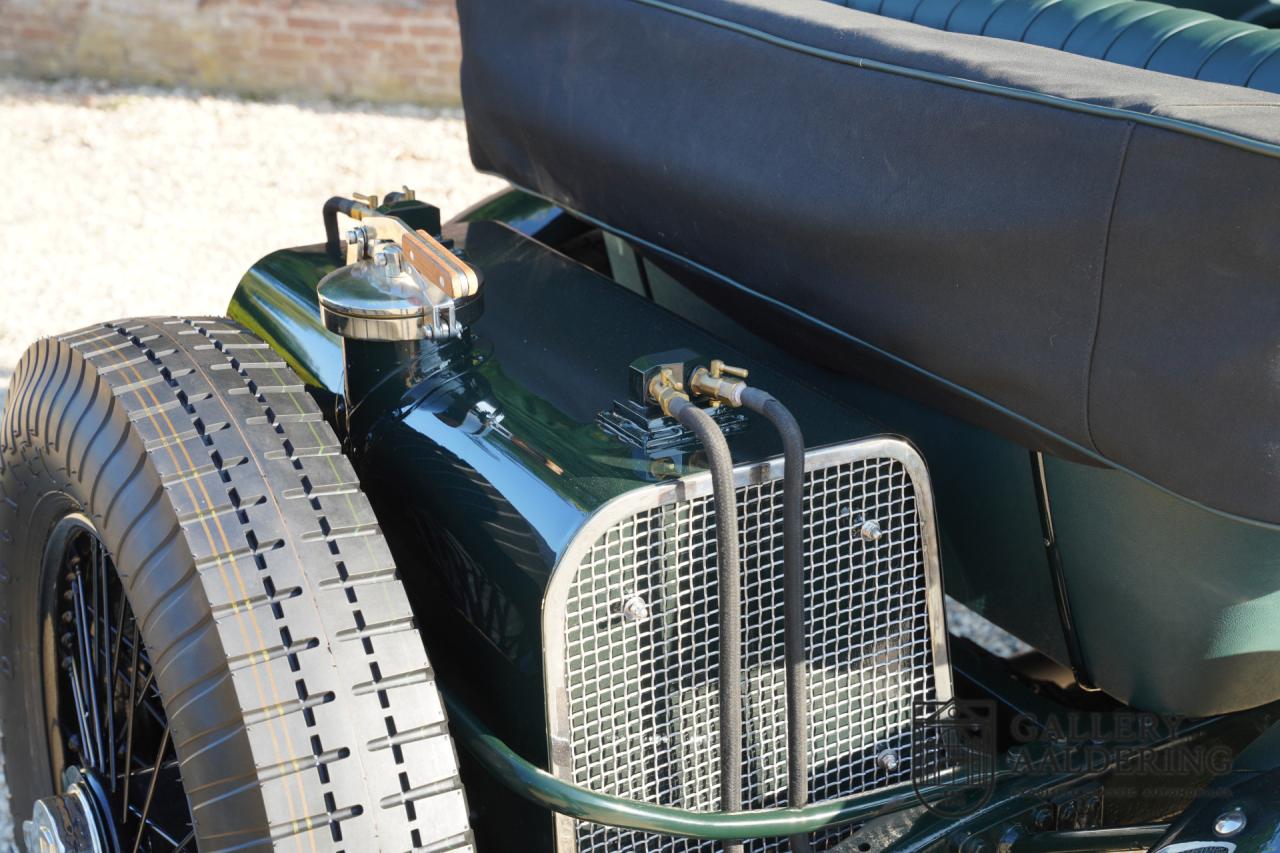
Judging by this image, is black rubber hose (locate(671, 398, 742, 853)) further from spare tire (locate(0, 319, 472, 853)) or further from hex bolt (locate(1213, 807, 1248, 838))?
hex bolt (locate(1213, 807, 1248, 838))

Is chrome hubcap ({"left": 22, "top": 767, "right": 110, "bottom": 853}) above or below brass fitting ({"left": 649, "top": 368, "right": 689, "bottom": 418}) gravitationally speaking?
below

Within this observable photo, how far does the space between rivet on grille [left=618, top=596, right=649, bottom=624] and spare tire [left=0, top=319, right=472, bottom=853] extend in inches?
7.7

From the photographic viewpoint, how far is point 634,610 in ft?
3.94

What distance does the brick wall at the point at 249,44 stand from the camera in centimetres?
625

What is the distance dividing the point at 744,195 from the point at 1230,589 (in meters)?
0.68

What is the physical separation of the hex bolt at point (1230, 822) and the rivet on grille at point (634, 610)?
0.61 metres

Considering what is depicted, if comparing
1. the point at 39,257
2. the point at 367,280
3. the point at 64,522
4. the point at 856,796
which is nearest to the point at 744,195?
the point at 367,280

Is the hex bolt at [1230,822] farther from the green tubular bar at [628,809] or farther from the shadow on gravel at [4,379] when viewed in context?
the shadow on gravel at [4,379]

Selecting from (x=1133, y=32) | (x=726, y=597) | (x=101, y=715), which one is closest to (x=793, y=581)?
(x=726, y=597)

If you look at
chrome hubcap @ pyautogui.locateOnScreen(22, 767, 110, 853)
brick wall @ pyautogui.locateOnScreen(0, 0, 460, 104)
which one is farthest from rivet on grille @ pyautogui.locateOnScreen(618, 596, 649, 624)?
brick wall @ pyautogui.locateOnScreen(0, 0, 460, 104)

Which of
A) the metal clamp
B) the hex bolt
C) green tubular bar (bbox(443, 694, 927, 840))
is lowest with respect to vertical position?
the hex bolt

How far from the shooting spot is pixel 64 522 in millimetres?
1512

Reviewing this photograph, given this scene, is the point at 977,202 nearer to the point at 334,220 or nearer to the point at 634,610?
the point at 634,610

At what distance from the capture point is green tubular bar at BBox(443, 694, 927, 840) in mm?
1174
